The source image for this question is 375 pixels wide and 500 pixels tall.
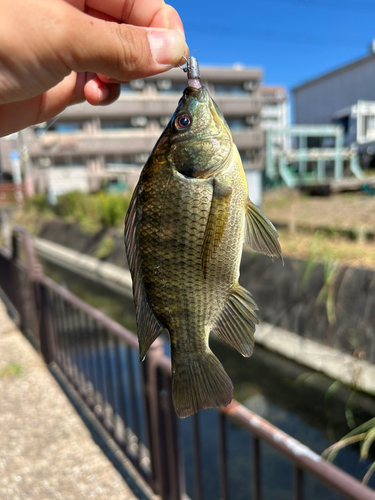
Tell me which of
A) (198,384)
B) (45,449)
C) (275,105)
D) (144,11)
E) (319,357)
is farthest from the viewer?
(275,105)

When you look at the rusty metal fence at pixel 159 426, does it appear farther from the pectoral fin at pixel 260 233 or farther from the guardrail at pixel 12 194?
the guardrail at pixel 12 194

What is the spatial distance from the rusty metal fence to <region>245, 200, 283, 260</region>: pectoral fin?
116cm

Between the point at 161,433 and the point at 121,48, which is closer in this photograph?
the point at 121,48

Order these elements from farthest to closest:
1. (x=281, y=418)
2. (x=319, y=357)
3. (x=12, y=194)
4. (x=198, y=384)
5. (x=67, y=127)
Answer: (x=67, y=127), (x=12, y=194), (x=319, y=357), (x=281, y=418), (x=198, y=384)

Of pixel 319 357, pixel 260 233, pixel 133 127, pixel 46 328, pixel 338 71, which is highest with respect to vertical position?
pixel 338 71

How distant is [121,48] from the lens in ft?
3.60

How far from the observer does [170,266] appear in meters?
1.07


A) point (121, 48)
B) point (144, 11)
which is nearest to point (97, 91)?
point (144, 11)

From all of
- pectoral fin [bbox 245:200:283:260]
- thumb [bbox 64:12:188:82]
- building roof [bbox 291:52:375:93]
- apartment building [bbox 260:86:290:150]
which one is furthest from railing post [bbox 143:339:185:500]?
apartment building [bbox 260:86:290:150]

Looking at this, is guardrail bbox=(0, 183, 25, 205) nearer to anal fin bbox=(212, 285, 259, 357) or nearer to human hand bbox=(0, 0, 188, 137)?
human hand bbox=(0, 0, 188, 137)

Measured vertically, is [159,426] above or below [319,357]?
above

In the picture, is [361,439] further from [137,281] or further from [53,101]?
[53,101]

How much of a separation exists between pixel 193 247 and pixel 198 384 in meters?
0.35

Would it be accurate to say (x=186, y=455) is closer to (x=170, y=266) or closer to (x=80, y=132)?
(x=170, y=266)
